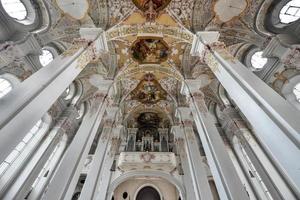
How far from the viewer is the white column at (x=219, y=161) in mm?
5405

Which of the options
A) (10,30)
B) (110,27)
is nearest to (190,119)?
(110,27)

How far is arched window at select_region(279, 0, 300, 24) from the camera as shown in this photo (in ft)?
26.7

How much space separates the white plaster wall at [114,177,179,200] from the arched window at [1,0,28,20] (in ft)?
43.3

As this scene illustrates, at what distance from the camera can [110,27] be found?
916 cm

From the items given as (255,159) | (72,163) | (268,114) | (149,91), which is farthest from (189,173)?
(268,114)

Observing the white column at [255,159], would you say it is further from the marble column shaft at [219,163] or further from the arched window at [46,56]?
the arched window at [46,56]

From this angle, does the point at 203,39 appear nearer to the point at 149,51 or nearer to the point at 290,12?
the point at 290,12

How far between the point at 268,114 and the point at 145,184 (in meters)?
14.1

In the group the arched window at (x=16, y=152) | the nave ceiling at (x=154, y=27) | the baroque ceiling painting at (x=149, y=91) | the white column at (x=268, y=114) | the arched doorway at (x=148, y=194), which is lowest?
the white column at (x=268, y=114)

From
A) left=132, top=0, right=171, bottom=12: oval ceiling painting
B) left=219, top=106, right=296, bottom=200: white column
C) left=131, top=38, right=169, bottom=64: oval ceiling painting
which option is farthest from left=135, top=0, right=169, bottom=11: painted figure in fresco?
left=219, top=106, right=296, bottom=200: white column

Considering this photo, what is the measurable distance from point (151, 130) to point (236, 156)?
784cm

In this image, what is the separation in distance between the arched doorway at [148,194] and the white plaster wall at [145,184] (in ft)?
1.12

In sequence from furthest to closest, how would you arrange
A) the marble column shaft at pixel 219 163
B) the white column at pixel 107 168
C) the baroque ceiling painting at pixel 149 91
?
the baroque ceiling painting at pixel 149 91 → the white column at pixel 107 168 → the marble column shaft at pixel 219 163

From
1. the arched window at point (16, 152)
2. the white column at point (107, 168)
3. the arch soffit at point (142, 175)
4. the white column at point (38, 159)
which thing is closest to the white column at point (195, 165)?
the arch soffit at point (142, 175)
